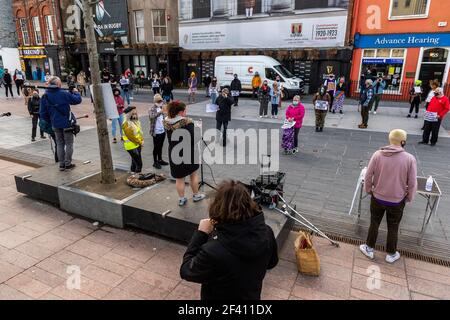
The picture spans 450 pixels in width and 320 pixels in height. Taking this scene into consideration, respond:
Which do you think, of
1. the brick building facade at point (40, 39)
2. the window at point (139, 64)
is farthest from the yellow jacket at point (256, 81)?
the brick building facade at point (40, 39)

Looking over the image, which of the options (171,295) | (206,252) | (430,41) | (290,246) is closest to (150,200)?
(171,295)

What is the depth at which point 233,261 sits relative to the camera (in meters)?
2.04

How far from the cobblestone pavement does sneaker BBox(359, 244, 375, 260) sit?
0.08 meters

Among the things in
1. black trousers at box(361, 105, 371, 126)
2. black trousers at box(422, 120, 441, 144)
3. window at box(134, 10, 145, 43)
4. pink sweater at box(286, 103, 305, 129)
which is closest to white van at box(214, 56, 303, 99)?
black trousers at box(361, 105, 371, 126)

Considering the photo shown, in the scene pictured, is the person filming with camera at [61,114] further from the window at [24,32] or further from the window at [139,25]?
the window at [24,32]

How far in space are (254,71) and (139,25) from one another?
1223cm

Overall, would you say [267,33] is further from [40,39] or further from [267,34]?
[40,39]

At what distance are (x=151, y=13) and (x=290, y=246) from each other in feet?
83.6

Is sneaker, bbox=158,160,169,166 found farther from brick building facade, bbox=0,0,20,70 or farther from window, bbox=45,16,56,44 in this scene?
brick building facade, bbox=0,0,20,70

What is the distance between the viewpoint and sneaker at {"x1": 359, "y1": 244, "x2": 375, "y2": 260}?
4.35 metres

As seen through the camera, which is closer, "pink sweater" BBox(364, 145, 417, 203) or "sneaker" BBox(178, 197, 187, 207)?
"pink sweater" BBox(364, 145, 417, 203)

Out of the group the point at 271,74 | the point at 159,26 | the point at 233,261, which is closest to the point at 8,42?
the point at 159,26

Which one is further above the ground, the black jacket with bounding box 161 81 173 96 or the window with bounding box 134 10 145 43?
the window with bounding box 134 10 145 43
